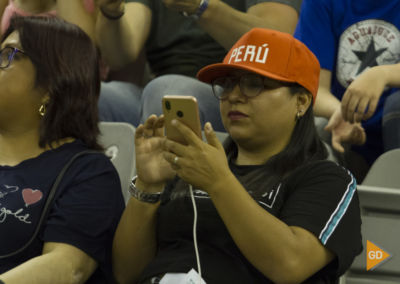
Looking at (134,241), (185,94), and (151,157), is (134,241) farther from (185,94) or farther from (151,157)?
(185,94)

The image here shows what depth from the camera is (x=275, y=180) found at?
1.60 metres

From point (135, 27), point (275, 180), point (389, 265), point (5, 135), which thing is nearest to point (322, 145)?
point (275, 180)

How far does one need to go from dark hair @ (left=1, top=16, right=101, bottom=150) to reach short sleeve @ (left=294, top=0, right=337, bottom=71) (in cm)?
86

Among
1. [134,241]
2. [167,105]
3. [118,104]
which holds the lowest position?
[118,104]

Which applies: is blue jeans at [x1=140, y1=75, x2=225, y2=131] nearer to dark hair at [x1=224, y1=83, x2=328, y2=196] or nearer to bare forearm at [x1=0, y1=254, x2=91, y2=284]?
dark hair at [x1=224, y1=83, x2=328, y2=196]

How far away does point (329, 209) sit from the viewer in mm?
1445

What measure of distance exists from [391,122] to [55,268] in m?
1.19

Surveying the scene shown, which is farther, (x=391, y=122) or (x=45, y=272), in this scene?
(x=391, y=122)

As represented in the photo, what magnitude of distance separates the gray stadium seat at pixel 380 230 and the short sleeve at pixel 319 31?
76 centimetres

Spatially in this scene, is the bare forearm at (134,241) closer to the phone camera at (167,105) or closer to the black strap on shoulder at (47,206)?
the black strap on shoulder at (47,206)

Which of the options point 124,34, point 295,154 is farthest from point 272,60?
point 124,34

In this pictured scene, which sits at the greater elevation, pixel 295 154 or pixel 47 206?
pixel 295 154

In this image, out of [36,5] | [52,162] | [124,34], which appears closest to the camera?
[52,162]

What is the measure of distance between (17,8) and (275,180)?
152cm
